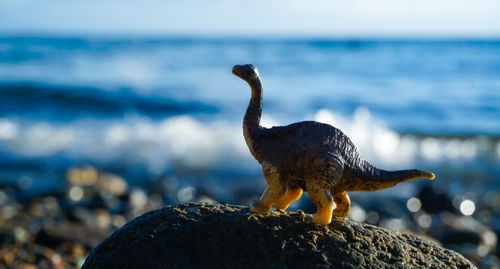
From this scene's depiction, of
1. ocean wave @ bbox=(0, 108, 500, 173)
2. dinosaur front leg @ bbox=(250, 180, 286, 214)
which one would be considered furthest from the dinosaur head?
ocean wave @ bbox=(0, 108, 500, 173)

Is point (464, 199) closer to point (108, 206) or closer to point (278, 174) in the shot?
point (108, 206)

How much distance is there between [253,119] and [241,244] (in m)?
0.92

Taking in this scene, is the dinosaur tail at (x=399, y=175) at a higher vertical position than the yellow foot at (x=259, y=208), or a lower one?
higher

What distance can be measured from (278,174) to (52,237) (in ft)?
18.7

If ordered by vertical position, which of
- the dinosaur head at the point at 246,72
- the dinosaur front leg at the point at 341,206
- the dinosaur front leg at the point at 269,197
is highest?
the dinosaur head at the point at 246,72

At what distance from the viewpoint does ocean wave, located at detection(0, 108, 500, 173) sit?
632 inches

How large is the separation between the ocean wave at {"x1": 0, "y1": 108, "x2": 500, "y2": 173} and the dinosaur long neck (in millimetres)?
11298

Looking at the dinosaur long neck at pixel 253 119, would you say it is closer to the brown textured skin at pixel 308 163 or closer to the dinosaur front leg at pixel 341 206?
the brown textured skin at pixel 308 163

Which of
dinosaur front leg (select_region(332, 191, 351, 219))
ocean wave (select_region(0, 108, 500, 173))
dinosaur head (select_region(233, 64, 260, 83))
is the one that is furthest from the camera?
ocean wave (select_region(0, 108, 500, 173))

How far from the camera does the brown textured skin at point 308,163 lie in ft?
11.6

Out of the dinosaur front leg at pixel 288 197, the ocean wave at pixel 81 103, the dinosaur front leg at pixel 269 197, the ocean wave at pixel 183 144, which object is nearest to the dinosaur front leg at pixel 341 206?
the dinosaur front leg at pixel 288 197

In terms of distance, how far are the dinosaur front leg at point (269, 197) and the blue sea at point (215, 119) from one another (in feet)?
34.1

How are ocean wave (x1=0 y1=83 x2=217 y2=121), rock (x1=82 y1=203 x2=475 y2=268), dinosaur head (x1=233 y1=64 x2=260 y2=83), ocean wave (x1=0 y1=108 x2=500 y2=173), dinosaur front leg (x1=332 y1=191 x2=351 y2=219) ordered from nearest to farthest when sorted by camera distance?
rock (x1=82 y1=203 x2=475 y2=268) → dinosaur head (x1=233 y1=64 x2=260 y2=83) → dinosaur front leg (x1=332 y1=191 x2=351 y2=219) → ocean wave (x1=0 y1=108 x2=500 y2=173) → ocean wave (x1=0 y1=83 x2=217 y2=121)

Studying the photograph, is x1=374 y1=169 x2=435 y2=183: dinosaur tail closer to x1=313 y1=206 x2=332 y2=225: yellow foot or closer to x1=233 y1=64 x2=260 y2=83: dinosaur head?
x1=313 y1=206 x2=332 y2=225: yellow foot
